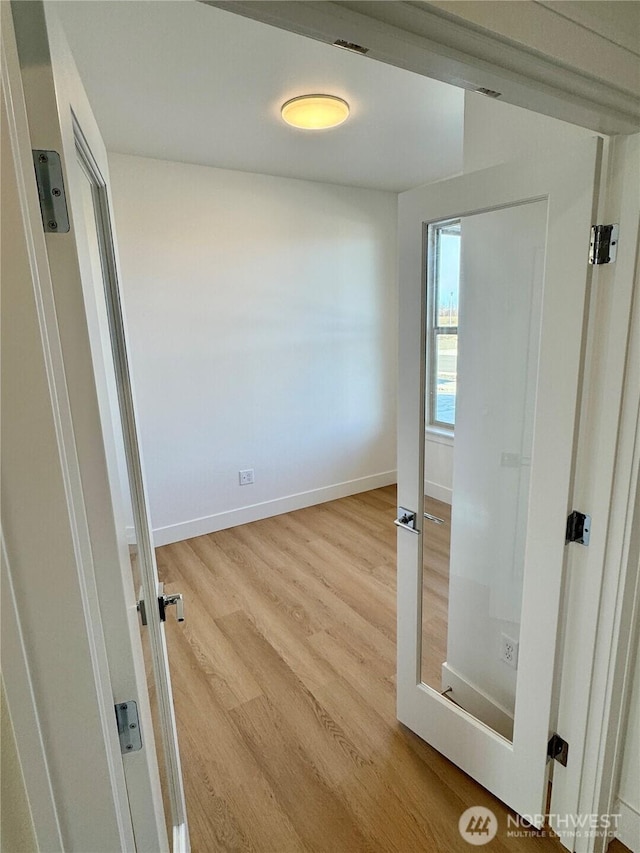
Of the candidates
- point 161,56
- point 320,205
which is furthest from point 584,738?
point 320,205

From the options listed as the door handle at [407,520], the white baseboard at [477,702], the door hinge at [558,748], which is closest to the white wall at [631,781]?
the door hinge at [558,748]

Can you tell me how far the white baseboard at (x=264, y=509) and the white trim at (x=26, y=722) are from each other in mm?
2836

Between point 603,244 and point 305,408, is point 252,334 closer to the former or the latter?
point 305,408

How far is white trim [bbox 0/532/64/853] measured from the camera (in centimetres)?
54

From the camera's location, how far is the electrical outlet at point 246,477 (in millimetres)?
3688

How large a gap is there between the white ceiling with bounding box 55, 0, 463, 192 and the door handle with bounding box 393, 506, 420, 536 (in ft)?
5.68

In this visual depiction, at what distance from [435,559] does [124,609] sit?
4.40 ft

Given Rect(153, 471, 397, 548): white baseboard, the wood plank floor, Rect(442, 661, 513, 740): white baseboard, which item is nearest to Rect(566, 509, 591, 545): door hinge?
Rect(442, 661, 513, 740): white baseboard

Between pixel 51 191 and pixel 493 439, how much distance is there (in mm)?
1504

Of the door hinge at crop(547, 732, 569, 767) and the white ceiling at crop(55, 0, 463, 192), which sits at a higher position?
the white ceiling at crop(55, 0, 463, 192)

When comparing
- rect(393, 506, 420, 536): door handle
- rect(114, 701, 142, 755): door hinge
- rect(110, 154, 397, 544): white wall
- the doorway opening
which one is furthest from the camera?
rect(110, 154, 397, 544): white wall

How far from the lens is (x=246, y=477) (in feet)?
12.2

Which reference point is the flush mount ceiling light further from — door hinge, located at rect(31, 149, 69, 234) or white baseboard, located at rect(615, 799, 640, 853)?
white baseboard, located at rect(615, 799, 640, 853)

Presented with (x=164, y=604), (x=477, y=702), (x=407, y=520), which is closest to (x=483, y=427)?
(x=407, y=520)
